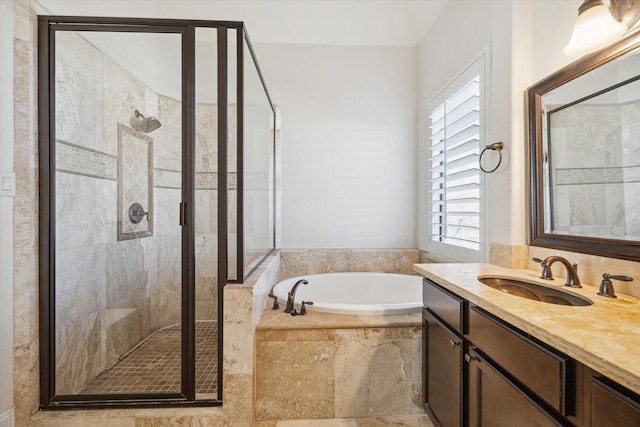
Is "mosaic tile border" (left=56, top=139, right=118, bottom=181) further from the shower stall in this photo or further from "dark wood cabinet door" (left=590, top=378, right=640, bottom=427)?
"dark wood cabinet door" (left=590, top=378, right=640, bottom=427)

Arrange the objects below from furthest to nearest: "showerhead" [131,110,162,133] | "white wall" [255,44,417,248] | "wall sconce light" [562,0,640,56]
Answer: "white wall" [255,44,417,248]
"showerhead" [131,110,162,133]
"wall sconce light" [562,0,640,56]

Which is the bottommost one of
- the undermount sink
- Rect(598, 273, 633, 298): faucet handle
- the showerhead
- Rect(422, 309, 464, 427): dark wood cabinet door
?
Rect(422, 309, 464, 427): dark wood cabinet door

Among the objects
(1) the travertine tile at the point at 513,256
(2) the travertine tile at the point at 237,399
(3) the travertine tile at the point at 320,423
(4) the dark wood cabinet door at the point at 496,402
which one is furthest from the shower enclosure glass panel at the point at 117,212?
(1) the travertine tile at the point at 513,256

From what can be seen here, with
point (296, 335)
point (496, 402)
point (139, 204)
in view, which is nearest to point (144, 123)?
point (139, 204)

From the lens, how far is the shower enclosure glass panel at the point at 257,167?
1761mm

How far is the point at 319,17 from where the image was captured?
9.19 ft

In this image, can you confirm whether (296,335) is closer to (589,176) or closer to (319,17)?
(589,176)

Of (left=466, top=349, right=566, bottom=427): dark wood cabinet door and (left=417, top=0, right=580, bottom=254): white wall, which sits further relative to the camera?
(left=417, top=0, right=580, bottom=254): white wall

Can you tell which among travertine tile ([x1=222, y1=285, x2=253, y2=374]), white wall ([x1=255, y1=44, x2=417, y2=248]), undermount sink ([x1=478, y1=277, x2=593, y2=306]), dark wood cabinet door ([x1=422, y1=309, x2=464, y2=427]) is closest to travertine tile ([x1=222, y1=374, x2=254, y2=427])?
travertine tile ([x1=222, y1=285, x2=253, y2=374])

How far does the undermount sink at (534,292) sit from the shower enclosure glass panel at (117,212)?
62.0 inches

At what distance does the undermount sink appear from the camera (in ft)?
3.64

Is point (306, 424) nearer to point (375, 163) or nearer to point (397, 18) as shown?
point (375, 163)

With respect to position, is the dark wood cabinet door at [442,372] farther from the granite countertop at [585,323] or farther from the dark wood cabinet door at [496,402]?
the granite countertop at [585,323]

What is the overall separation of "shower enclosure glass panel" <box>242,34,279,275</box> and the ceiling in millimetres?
778
